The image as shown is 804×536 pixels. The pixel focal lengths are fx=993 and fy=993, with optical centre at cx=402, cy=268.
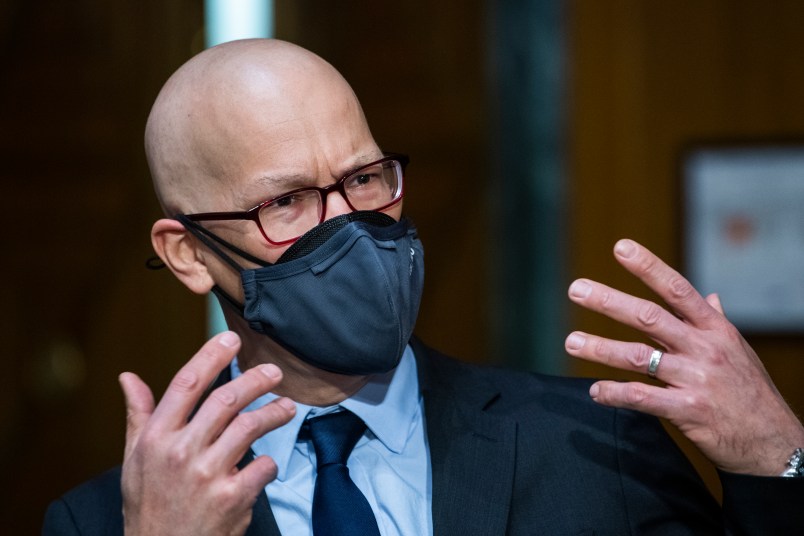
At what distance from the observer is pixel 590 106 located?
4113 mm

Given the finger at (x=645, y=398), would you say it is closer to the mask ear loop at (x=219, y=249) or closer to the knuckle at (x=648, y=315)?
the knuckle at (x=648, y=315)

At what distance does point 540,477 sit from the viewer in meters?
1.56

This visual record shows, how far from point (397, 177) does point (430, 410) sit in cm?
38

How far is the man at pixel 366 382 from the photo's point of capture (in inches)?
52.3

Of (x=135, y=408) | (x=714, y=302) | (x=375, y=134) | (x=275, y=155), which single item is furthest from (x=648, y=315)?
(x=375, y=134)

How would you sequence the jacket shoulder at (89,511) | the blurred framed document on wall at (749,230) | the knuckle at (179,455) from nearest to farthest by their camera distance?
1. the knuckle at (179,455)
2. the jacket shoulder at (89,511)
3. the blurred framed document on wall at (749,230)

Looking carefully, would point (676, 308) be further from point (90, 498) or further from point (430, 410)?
point (90, 498)

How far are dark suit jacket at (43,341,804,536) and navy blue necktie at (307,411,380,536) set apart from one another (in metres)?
0.08

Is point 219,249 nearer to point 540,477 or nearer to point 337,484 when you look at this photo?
point 337,484

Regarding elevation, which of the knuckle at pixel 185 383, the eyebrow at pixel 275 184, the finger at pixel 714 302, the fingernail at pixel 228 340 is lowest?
the knuckle at pixel 185 383

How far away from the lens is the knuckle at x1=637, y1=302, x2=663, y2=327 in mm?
1329

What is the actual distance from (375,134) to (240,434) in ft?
10.8

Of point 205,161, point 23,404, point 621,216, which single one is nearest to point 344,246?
point 205,161

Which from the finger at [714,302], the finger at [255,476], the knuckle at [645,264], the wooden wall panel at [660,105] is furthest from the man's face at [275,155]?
the wooden wall panel at [660,105]
